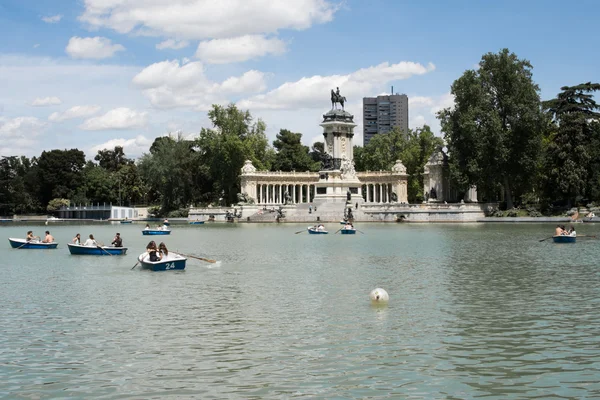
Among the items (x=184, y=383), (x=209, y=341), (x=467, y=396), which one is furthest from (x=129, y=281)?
(x=467, y=396)

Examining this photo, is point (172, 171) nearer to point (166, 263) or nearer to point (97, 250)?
point (97, 250)

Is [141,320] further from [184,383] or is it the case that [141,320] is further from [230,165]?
[230,165]

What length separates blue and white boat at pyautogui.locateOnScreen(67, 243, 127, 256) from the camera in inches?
1604

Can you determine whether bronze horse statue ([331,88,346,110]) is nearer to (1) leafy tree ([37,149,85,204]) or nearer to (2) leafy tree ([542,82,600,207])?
(2) leafy tree ([542,82,600,207])

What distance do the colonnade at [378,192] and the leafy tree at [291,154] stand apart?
57.3ft

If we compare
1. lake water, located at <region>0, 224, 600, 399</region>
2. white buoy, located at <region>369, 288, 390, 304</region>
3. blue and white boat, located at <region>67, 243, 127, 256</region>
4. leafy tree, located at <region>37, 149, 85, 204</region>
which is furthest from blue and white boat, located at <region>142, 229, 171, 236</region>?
leafy tree, located at <region>37, 149, 85, 204</region>

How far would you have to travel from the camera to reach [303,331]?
1855cm

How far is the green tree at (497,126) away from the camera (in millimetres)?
81000

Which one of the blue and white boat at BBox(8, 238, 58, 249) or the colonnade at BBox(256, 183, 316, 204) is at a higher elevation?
the colonnade at BBox(256, 183, 316, 204)

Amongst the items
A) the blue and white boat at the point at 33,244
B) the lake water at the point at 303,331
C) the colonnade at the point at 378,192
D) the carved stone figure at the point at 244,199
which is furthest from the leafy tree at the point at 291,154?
the lake water at the point at 303,331

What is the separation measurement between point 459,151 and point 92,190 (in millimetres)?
74699

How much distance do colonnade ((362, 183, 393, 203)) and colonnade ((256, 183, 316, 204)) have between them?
28.8ft

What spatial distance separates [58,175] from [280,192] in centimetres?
4718

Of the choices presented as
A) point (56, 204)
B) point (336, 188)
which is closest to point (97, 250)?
point (336, 188)
